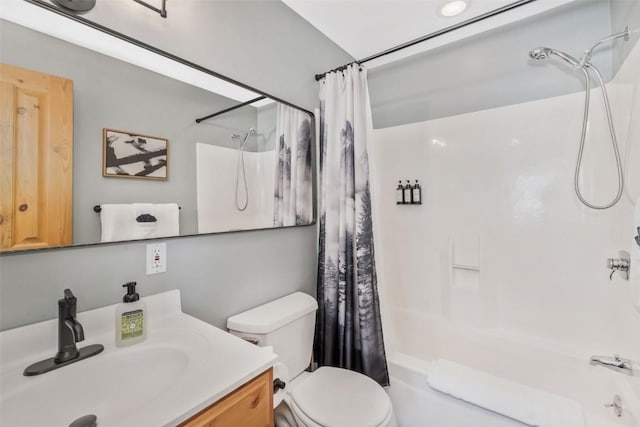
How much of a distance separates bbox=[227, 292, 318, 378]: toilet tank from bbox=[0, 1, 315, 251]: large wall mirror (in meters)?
0.44

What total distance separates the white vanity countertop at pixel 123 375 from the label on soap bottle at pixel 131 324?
0.10ft

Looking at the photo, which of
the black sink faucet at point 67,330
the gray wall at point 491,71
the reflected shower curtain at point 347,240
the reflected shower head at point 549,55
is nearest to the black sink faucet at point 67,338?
the black sink faucet at point 67,330

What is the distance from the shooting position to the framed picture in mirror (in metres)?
0.93

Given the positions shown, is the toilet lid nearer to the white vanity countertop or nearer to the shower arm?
the white vanity countertop

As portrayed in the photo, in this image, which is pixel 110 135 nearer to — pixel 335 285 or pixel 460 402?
pixel 335 285

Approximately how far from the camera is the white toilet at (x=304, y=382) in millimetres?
1125

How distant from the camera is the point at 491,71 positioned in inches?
73.3

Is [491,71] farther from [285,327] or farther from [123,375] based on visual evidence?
[123,375]

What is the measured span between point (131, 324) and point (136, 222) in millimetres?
349

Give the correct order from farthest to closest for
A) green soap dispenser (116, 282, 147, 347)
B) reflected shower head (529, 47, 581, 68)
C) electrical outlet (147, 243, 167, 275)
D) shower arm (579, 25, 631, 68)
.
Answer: reflected shower head (529, 47, 581, 68) < shower arm (579, 25, 631, 68) < electrical outlet (147, 243, 167, 275) < green soap dispenser (116, 282, 147, 347)

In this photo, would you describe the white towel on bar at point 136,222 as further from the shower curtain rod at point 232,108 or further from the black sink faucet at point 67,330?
the shower curtain rod at point 232,108

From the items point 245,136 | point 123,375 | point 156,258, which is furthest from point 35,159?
point 245,136

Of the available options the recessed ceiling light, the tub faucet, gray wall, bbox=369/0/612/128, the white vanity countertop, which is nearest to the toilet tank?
the white vanity countertop

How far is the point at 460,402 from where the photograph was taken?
1.26m
